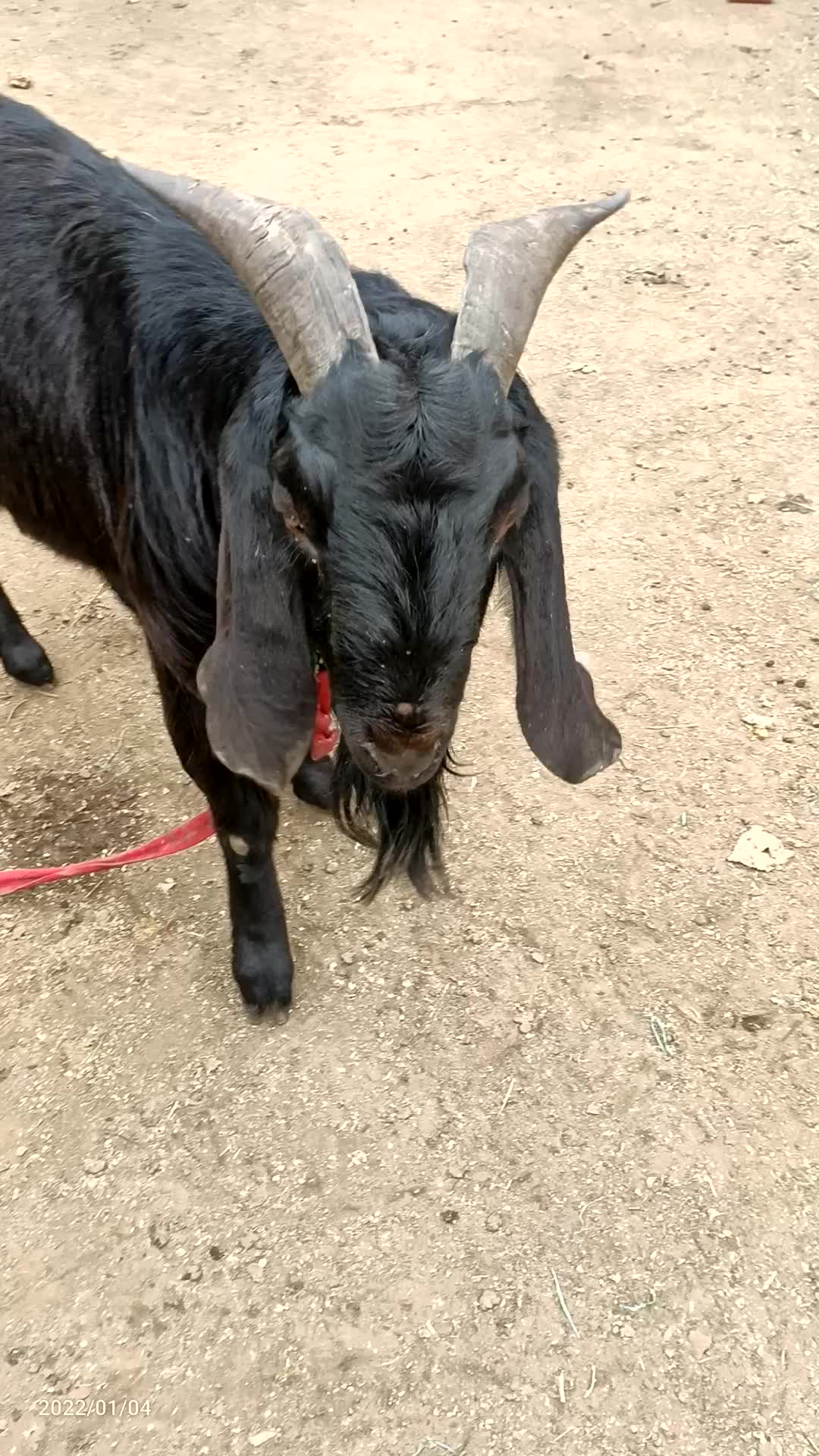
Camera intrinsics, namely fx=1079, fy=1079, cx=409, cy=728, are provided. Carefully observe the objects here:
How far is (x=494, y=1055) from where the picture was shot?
9.08 ft

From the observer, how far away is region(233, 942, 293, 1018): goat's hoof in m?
2.83

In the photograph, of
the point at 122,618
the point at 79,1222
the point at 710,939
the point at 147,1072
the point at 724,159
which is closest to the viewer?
the point at 79,1222

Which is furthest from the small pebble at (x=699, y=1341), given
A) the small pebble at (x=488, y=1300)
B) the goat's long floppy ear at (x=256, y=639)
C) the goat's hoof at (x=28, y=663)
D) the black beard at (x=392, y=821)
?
the goat's hoof at (x=28, y=663)

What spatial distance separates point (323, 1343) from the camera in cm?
228

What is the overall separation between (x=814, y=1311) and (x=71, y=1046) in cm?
186

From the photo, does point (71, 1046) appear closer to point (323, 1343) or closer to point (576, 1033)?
point (323, 1343)

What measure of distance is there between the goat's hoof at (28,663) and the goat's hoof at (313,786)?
1049 millimetres

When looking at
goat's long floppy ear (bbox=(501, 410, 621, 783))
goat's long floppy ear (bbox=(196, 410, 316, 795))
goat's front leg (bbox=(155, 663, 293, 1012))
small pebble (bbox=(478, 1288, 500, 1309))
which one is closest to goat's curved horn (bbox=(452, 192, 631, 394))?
goat's long floppy ear (bbox=(501, 410, 621, 783))

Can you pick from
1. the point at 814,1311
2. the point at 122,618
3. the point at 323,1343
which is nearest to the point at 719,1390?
the point at 814,1311

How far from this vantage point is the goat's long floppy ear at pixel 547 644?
6.48 ft

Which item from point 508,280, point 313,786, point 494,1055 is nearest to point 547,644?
point 508,280

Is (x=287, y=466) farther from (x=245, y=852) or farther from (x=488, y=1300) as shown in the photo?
(x=488, y=1300)

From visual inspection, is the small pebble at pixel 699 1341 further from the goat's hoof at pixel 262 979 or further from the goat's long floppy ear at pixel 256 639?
the goat's long floppy ear at pixel 256 639

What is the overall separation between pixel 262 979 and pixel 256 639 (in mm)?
1218
